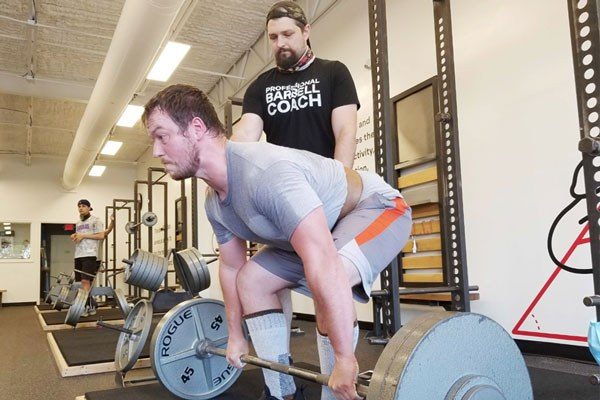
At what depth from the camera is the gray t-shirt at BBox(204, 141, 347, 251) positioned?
36.7 inches

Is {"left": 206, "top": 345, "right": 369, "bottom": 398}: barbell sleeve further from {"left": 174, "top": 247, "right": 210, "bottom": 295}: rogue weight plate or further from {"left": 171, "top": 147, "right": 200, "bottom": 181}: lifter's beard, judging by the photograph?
{"left": 174, "top": 247, "right": 210, "bottom": 295}: rogue weight plate

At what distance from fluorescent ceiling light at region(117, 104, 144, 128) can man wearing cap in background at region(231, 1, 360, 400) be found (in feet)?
14.7

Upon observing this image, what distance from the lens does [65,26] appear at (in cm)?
492

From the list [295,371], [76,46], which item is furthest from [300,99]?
[76,46]

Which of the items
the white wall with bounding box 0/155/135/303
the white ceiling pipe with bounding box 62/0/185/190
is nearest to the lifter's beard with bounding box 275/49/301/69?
the white ceiling pipe with bounding box 62/0/185/190

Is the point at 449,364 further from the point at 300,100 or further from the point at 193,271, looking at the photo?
the point at 193,271

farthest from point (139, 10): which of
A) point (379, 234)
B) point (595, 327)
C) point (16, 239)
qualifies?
point (16, 239)

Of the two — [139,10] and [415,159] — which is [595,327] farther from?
[139,10]

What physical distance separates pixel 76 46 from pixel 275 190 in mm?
5301

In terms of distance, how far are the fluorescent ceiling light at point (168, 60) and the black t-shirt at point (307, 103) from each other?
122 inches

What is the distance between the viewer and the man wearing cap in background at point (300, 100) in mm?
1479

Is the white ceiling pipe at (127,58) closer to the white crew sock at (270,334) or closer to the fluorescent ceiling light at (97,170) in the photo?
the white crew sock at (270,334)

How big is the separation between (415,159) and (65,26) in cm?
374

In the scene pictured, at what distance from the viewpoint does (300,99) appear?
155 cm
